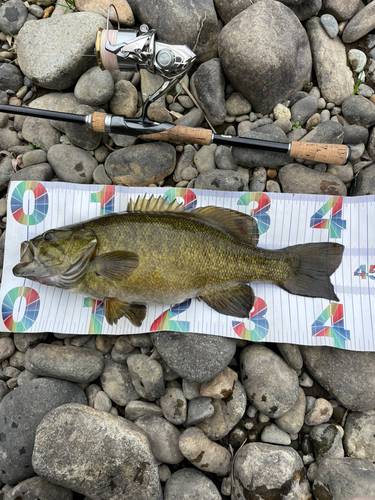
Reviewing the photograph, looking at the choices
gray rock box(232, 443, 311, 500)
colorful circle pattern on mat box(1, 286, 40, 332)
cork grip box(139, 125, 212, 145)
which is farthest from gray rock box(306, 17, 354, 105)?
colorful circle pattern on mat box(1, 286, 40, 332)

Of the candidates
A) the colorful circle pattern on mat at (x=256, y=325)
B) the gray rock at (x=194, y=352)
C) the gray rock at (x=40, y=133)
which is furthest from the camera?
the gray rock at (x=40, y=133)

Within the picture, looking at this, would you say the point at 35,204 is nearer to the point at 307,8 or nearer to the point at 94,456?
the point at 94,456

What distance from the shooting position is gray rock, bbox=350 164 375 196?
3.34m

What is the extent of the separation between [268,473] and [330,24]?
4902 millimetres

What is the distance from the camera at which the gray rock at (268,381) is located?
296 cm

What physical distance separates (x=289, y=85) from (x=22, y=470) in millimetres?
4792

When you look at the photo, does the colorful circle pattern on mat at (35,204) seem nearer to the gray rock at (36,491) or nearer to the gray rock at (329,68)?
the gray rock at (36,491)

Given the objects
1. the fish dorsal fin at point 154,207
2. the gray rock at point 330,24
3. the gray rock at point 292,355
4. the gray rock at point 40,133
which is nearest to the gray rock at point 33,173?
the gray rock at point 40,133

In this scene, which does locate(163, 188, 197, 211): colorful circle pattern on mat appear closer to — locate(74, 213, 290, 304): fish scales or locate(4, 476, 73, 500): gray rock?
locate(74, 213, 290, 304): fish scales

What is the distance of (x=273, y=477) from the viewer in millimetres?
2727

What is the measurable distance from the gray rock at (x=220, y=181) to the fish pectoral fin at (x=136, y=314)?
1.44 m

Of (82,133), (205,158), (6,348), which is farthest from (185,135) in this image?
(6,348)

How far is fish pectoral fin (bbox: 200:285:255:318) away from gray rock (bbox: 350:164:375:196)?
5.53 ft

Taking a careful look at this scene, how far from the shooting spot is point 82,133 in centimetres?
339
